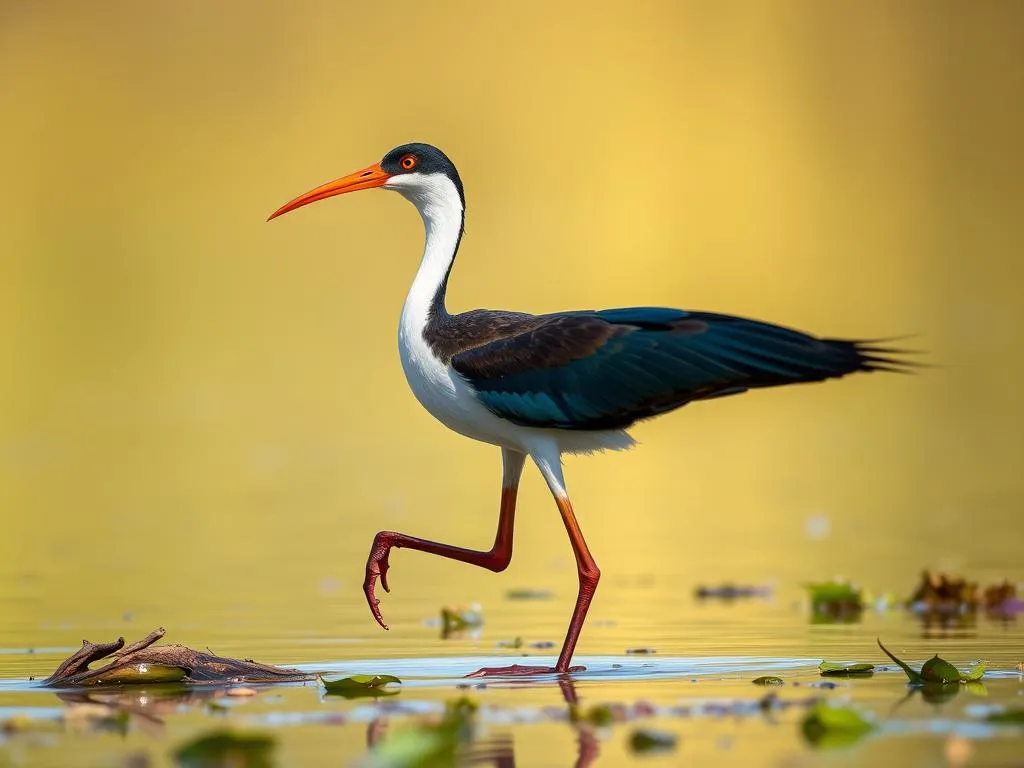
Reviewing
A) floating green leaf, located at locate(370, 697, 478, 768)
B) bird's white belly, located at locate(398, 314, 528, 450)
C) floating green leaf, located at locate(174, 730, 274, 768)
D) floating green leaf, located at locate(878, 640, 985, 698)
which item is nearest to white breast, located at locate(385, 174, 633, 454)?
bird's white belly, located at locate(398, 314, 528, 450)

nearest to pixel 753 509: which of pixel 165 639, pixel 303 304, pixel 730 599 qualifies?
pixel 730 599

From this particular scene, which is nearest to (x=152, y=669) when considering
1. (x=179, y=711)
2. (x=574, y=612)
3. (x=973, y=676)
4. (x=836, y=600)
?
(x=179, y=711)

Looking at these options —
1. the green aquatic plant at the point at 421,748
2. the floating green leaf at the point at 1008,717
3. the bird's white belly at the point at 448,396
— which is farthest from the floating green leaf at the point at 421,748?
Result: the bird's white belly at the point at 448,396

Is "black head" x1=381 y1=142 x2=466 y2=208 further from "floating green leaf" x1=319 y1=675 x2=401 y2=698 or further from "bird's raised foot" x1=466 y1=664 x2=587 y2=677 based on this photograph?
"floating green leaf" x1=319 y1=675 x2=401 y2=698

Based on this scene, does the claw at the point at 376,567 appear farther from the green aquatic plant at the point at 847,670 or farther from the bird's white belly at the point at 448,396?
the green aquatic plant at the point at 847,670

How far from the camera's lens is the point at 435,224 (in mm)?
11859

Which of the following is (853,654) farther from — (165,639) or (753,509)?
(753,509)

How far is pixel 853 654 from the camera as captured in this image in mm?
10523

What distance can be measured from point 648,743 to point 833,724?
0.68m

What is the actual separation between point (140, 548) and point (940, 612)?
747cm

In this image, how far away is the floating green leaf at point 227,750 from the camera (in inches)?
277

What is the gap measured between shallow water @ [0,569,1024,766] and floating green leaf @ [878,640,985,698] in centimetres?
9

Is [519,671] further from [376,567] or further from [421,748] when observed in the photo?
[421,748]

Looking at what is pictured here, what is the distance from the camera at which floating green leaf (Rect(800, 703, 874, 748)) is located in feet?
24.3
